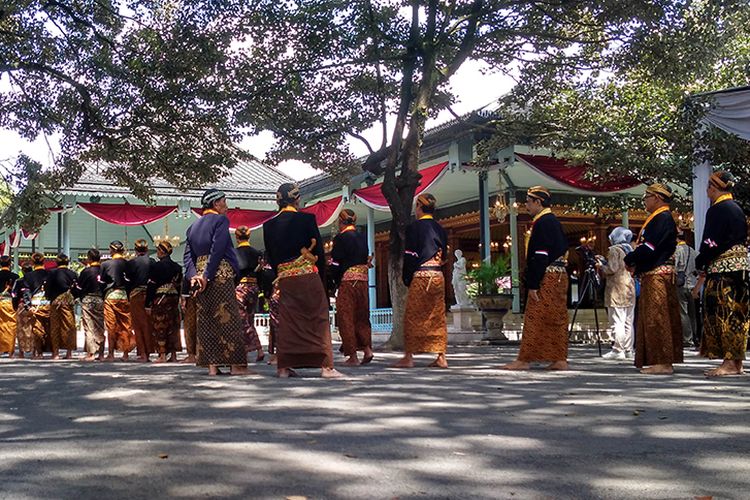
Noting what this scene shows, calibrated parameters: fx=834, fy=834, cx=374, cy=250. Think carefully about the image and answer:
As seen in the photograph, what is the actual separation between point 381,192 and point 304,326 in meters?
8.34

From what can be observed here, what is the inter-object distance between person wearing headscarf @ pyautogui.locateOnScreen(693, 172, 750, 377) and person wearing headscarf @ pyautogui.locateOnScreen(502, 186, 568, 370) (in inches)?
49.9

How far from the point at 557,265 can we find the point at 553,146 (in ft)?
21.5

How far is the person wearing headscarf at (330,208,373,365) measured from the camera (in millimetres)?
9562

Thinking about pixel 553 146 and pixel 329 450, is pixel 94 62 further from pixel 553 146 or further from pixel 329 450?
pixel 329 450

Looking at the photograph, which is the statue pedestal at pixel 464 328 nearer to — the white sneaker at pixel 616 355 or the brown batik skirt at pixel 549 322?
the white sneaker at pixel 616 355

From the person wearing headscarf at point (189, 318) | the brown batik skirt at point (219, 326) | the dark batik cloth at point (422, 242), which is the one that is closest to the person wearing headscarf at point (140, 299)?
the person wearing headscarf at point (189, 318)

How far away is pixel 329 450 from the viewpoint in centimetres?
374

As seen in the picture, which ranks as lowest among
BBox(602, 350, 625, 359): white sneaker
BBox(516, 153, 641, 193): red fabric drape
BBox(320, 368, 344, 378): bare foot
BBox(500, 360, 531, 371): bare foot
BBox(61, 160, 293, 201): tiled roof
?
BBox(602, 350, 625, 359): white sneaker

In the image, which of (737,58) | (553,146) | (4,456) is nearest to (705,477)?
(4,456)

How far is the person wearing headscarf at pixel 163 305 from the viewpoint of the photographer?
11.0 meters

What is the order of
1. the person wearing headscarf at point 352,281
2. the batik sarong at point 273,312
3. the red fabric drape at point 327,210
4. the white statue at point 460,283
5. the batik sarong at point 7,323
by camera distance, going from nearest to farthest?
1. the person wearing headscarf at point 352,281
2. the batik sarong at point 273,312
3. the batik sarong at point 7,323
4. the white statue at point 460,283
5. the red fabric drape at point 327,210

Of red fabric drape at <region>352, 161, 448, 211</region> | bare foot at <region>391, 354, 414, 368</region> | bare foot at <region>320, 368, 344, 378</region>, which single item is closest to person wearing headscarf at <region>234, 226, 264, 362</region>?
bare foot at <region>391, 354, 414, 368</region>

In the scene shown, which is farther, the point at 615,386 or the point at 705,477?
the point at 615,386

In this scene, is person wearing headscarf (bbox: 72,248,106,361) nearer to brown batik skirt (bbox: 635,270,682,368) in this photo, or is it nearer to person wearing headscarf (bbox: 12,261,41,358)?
person wearing headscarf (bbox: 12,261,41,358)
